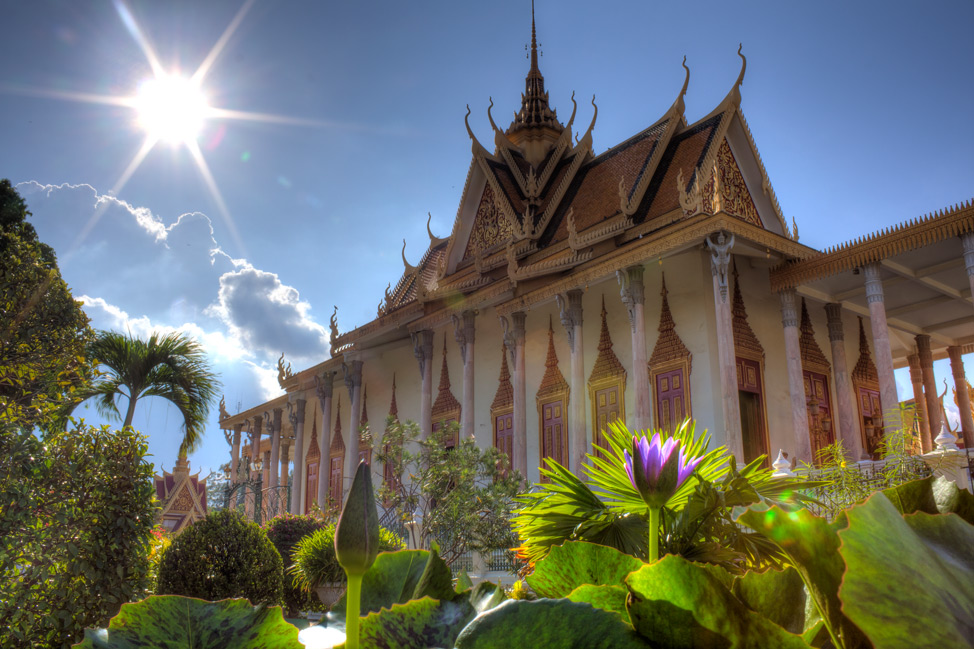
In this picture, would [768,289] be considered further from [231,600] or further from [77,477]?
[231,600]

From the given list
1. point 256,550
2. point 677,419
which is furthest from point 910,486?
point 677,419

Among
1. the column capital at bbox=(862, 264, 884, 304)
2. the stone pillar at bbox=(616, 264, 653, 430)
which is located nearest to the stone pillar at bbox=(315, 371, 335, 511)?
the stone pillar at bbox=(616, 264, 653, 430)

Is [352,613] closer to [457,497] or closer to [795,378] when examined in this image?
[457,497]

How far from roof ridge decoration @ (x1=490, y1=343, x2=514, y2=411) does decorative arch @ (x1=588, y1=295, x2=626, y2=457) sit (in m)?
2.21

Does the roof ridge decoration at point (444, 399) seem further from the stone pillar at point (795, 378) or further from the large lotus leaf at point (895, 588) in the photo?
the large lotus leaf at point (895, 588)

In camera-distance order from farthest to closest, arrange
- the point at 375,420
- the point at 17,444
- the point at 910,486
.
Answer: the point at 375,420
the point at 17,444
the point at 910,486

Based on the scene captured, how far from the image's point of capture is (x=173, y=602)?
535 mm

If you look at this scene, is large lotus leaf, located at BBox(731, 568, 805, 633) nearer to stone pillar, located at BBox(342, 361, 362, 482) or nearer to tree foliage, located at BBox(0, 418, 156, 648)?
tree foliage, located at BBox(0, 418, 156, 648)

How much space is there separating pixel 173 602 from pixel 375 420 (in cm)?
1983

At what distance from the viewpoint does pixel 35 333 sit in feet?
19.6

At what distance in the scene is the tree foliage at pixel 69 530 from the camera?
14.2ft

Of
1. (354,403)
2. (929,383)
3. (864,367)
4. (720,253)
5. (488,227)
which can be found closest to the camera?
(720,253)

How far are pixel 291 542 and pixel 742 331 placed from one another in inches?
329

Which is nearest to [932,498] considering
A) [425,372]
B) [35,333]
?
[35,333]
